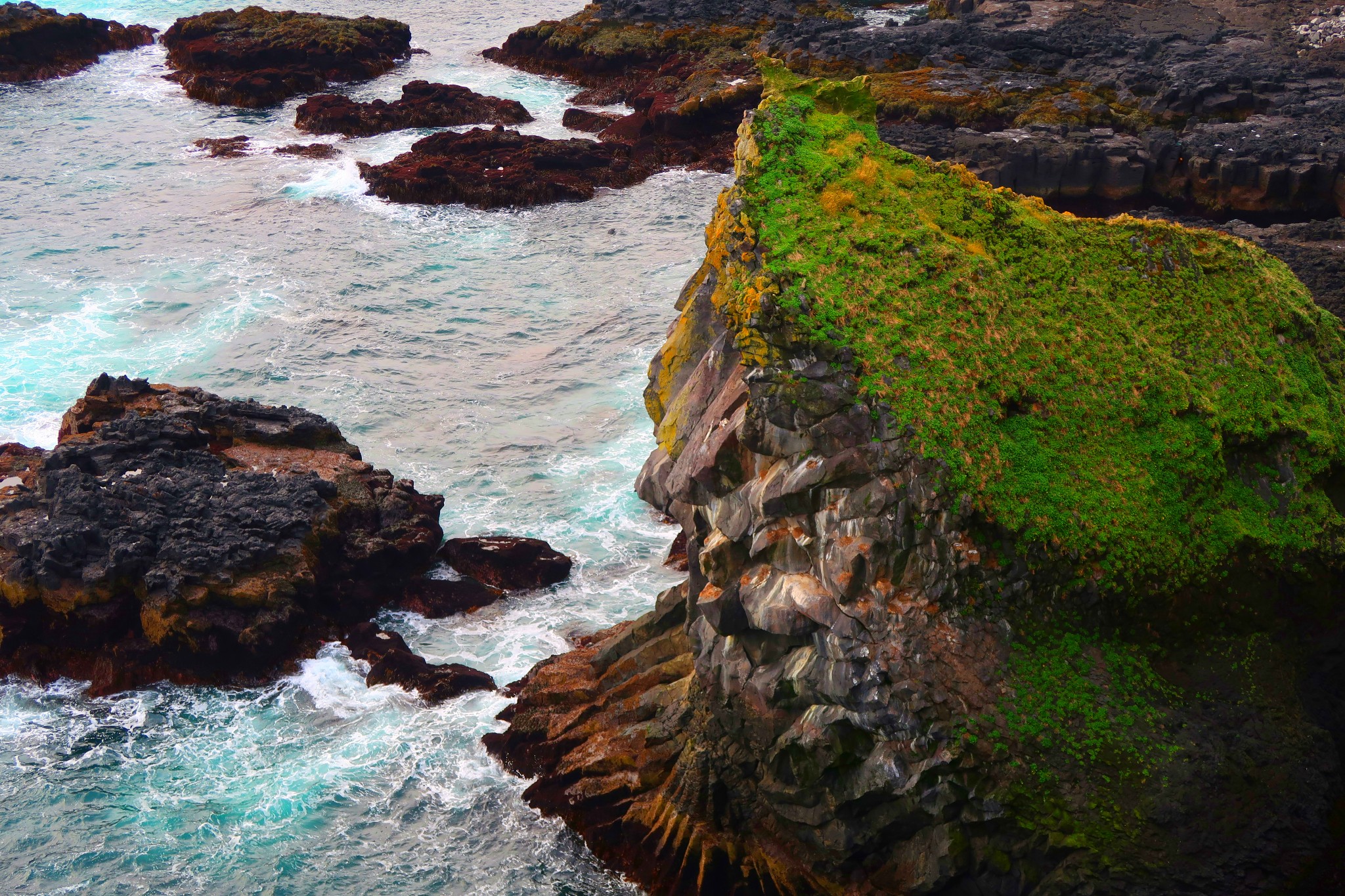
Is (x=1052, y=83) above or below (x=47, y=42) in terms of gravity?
below

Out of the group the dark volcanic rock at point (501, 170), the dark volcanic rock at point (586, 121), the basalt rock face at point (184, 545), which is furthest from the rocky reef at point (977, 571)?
the dark volcanic rock at point (586, 121)

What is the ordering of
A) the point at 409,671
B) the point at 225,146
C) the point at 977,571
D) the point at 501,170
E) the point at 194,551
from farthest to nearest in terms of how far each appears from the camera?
the point at 225,146, the point at 501,170, the point at 194,551, the point at 409,671, the point at 977,571

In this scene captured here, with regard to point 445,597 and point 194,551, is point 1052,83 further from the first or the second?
point 194,551

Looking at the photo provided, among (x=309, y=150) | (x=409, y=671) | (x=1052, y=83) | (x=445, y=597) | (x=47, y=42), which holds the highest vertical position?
(x=47, y=42)

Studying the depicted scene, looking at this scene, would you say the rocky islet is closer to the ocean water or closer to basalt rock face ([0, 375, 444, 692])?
basalt rock face ([0, 375, 444, 692])

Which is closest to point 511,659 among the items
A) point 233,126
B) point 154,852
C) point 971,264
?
point 154,852

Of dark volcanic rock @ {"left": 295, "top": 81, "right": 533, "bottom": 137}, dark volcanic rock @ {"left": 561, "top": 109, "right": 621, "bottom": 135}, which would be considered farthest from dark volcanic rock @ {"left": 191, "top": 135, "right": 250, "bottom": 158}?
dark volcanic rock @ {"left": 561, "top": 109, "right": 621, "bottom": 135}

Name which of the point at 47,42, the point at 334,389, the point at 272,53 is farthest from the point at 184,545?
the point at 47,42
